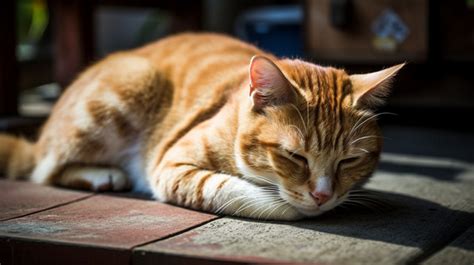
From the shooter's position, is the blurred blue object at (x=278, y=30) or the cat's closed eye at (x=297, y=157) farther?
the blurred blue object at (x=278, y=30)

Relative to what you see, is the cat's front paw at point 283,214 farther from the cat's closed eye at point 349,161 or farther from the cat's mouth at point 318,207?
the cat's closed eye at point 349,161

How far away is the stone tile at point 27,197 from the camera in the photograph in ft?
10.5

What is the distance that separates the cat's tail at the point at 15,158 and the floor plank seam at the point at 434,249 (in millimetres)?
2261

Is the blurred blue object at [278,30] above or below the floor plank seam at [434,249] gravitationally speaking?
above

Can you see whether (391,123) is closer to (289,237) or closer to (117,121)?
(117,121)

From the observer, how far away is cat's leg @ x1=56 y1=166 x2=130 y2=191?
3.60 m

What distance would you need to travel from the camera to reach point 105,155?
12.2ft

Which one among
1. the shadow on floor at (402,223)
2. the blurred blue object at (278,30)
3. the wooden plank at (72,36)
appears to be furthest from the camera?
the blurred blue object at (278,30)

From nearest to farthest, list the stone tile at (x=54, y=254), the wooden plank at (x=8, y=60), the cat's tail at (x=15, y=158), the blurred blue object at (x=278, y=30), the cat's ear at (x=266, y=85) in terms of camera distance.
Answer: the stone tile at (x=54, y=254) → the cat's ear at (x=266, y=85) → the cat's tail at (x=15, y=158) → the wooden plank at (x=8, y=60) → the blurred blue object at (x=278, y=30)

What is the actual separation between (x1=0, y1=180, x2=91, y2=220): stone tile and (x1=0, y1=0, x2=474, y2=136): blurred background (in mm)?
1082

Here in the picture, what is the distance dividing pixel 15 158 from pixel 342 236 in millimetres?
2083

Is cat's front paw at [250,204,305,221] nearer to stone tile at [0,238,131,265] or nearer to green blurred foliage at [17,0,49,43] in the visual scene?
stone tile at [0,238,131,265]

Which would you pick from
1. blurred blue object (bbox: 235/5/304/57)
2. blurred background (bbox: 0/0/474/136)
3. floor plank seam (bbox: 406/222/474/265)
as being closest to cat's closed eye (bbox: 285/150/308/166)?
floor plank seam (bbox: 406/222/474/265)

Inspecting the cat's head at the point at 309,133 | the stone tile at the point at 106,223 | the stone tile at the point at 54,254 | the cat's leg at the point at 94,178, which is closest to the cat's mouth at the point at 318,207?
the cat's head at the point at 309,133
